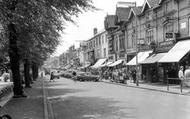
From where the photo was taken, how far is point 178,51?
2827cm

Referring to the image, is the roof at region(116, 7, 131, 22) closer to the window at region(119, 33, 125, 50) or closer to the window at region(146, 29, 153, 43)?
the window at region(119, 33, 125, 50)

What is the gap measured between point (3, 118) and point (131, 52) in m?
36.0

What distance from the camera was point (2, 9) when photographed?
406 inches

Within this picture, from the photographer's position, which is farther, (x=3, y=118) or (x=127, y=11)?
(x=127, y=11)

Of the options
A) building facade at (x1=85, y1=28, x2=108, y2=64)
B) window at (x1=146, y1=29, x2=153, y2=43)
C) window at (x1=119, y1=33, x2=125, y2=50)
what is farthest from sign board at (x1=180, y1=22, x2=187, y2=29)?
building facade at (x1=85, y1=28, x2=108, y2=64)

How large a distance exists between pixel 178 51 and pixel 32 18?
704 inches

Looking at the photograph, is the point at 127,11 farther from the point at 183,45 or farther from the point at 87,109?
the point at 87,109

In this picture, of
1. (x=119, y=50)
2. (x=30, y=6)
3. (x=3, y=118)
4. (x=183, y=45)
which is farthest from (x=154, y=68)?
(x=3, y=118)

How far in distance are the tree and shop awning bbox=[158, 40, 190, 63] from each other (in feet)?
38.4

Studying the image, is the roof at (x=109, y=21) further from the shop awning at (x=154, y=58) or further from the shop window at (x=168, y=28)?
the shop window at (x=168, y=28)

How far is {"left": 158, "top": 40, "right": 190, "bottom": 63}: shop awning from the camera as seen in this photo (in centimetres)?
2680

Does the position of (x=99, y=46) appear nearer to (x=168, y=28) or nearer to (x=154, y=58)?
(x=154, y=58)

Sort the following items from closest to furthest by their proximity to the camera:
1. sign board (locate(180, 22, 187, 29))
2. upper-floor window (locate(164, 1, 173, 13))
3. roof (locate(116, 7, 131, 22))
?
sign board (locate(180, 22, 187, 29)) → upper-floor window (locate(164, 1, 173, 13)) → roof (locate(116, 7, 131, 22))

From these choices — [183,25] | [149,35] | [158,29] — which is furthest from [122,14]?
[183,25]
